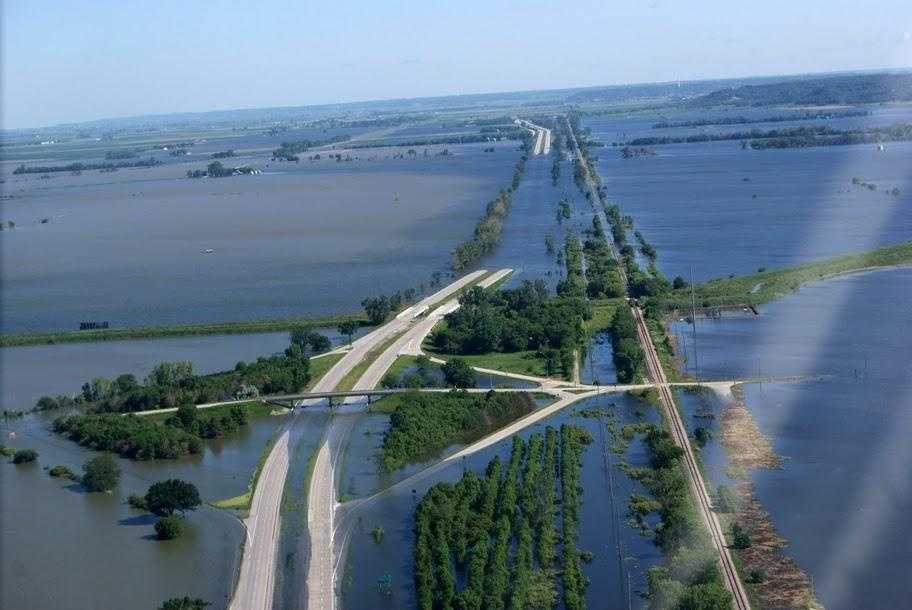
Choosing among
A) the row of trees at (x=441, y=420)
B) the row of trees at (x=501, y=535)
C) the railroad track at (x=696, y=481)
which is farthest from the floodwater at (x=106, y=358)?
the row of trees at (x=501, y=535)

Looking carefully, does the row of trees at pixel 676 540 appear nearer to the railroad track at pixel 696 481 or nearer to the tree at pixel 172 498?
the railroad track at pixel 696 481

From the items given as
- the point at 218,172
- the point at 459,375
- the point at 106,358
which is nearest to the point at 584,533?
the point at 459,375

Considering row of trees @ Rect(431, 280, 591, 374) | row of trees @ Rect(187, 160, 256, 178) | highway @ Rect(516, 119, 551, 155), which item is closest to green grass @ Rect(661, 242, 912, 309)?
row of trees @ Rect(431, 280, 591, 374)

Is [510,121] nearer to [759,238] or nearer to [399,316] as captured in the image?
[759,238]

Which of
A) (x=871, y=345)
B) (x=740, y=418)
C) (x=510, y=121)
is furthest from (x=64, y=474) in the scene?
(x=510, y=121)

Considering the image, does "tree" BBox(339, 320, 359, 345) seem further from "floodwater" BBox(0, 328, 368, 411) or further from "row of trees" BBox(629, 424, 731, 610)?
"row of trees" BBox(629, 424, 731, 610)
